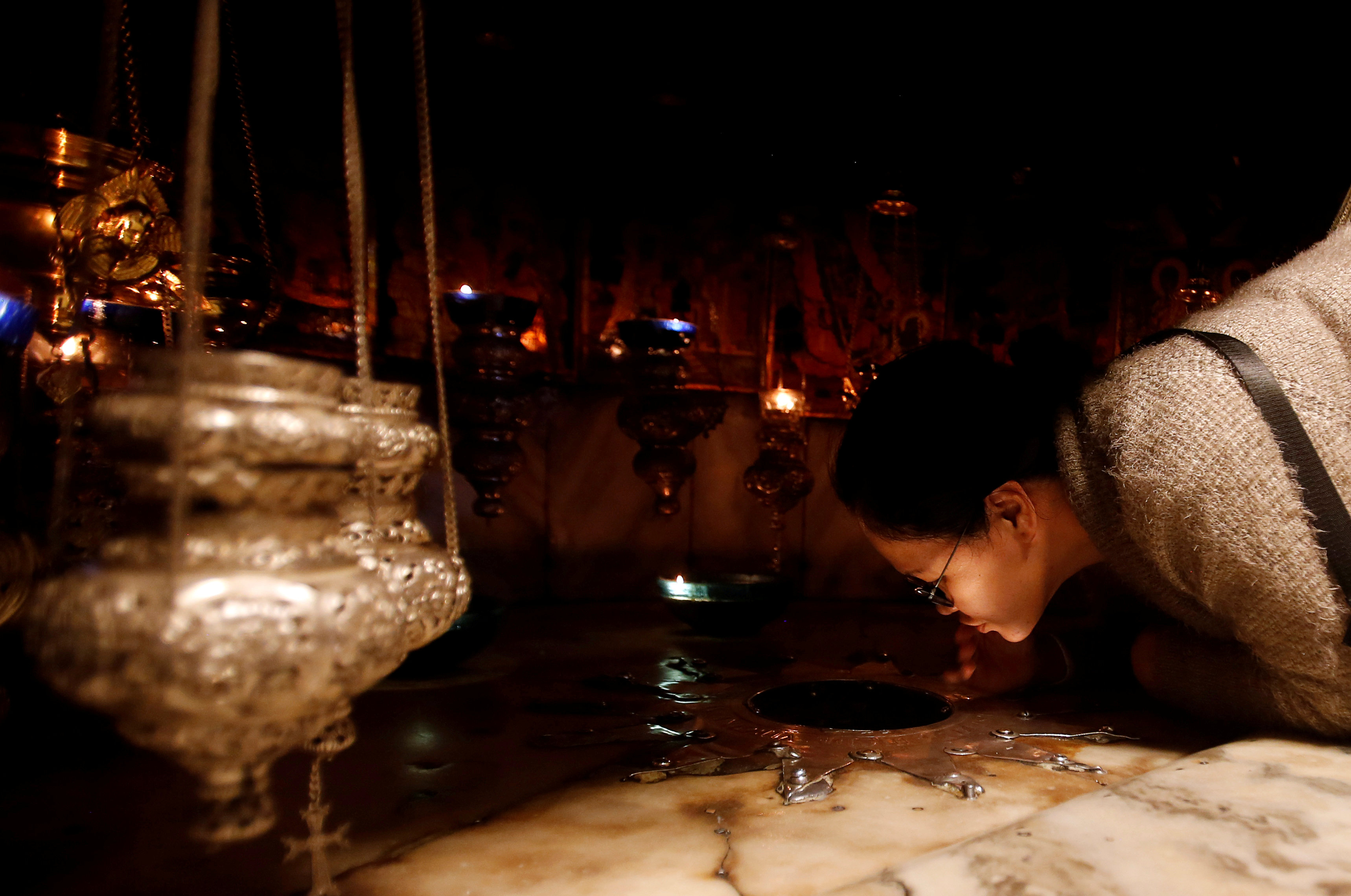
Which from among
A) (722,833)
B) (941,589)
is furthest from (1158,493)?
(722,833)

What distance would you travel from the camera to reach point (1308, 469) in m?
1.49

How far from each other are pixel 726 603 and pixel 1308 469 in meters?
1.59

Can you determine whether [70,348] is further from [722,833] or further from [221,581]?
[722,833]

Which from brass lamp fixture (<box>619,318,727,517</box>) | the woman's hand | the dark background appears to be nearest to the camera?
the woman's hand

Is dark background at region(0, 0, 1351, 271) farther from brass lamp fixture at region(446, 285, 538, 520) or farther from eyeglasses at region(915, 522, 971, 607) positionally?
eyeglasses at region(915, 522, 971, 607)

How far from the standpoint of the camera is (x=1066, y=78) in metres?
2.69

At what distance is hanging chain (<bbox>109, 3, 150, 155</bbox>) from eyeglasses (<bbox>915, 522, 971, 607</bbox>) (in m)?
1.92

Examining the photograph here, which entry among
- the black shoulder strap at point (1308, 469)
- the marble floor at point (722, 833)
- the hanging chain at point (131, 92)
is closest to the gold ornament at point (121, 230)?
the hanging chain at point (131, 92)

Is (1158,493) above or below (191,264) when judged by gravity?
below

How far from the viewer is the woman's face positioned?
1939 mm

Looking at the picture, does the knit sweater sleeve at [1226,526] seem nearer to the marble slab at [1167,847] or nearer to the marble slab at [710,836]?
the marble slab at [1167,847]

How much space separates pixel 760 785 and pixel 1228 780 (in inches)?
31.3

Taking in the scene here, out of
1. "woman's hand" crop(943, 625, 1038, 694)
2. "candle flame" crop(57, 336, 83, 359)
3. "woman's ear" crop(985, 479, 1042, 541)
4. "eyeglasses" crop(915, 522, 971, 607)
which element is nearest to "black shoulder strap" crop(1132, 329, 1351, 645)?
"woman's ear" crop(985, 479, 1042, 541)

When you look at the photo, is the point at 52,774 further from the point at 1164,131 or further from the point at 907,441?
the point at 1164,131
